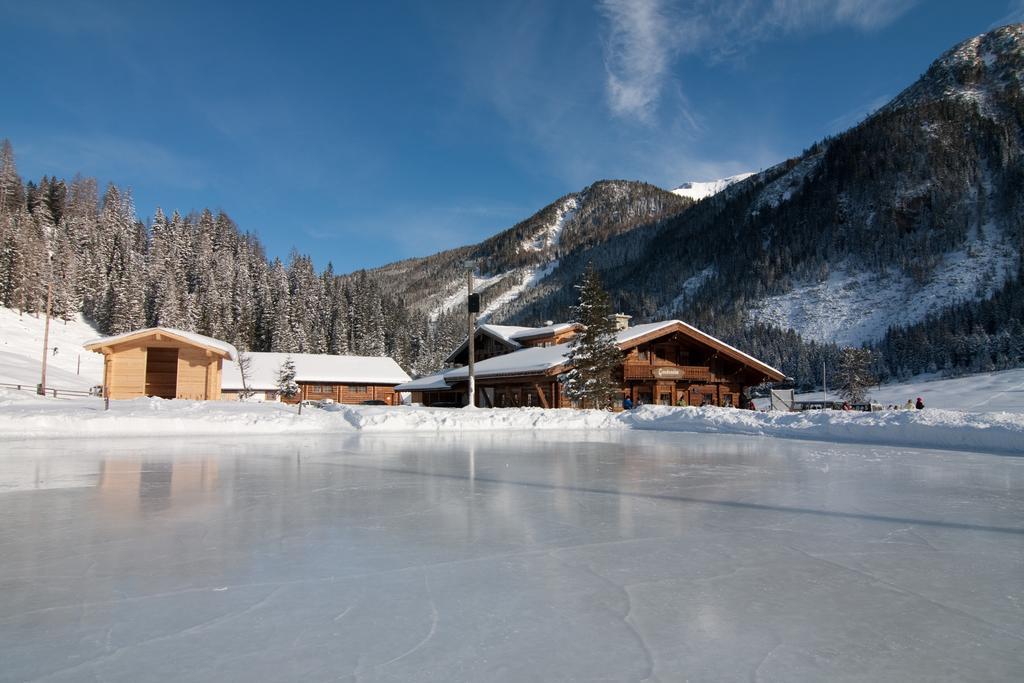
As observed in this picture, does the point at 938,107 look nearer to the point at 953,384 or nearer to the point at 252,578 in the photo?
the point at 953,384

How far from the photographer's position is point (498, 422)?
19109 millimetres

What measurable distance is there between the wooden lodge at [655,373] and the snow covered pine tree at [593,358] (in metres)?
1.24

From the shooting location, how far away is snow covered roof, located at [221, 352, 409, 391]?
54781 millimetres

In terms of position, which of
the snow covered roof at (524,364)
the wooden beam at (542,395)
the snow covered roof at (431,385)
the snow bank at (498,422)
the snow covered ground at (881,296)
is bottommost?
the snow bank at (498,422)

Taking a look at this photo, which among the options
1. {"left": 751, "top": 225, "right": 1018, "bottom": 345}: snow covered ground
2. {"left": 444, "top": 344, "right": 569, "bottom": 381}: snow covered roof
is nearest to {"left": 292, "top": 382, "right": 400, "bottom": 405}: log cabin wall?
{"left": 444, "top": 344, "right": 569, "bottom": 381}: snow covered roof

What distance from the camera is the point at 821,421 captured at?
1688 centimetres

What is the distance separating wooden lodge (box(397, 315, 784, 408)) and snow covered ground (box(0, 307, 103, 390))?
32525mm

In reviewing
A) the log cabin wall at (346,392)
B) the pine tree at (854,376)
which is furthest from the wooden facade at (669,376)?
the pine tree at (854,376)

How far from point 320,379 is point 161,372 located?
72.1 ft

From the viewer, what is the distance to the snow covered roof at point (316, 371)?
54781mm

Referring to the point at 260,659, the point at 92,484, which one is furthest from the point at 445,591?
the point at 92,484

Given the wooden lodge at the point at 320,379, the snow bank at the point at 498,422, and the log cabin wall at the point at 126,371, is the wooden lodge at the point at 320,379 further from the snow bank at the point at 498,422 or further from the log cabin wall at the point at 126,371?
the snow bank at the point at 498,422

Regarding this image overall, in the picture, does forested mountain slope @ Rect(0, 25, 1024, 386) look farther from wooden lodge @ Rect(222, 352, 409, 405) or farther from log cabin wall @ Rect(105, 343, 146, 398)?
log cabin wall @ Rect(105, 343, 146, 398)

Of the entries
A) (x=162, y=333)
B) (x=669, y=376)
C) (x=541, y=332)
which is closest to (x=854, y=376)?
(x=669, y=376)
